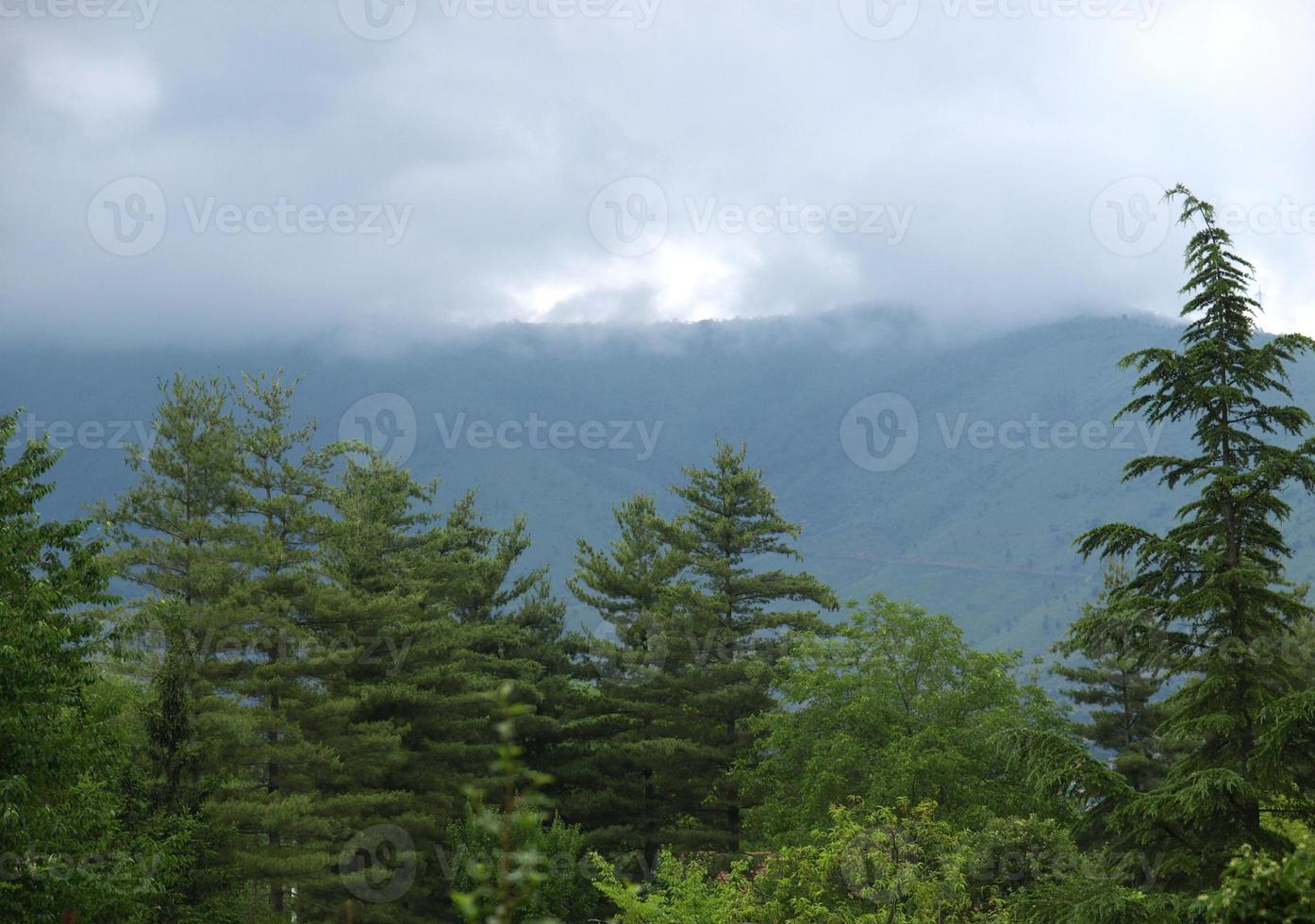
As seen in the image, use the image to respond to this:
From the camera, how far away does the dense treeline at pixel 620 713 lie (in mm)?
14742

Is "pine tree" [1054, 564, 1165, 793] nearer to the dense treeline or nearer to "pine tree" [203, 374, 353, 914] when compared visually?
the dense treeline

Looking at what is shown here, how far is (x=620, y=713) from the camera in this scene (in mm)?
43844

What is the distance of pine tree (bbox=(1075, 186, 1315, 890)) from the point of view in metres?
14.3

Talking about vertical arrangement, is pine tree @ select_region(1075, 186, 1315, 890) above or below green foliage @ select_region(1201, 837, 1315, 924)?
above

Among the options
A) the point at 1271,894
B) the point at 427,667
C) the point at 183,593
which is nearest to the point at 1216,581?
the point at 1271,894

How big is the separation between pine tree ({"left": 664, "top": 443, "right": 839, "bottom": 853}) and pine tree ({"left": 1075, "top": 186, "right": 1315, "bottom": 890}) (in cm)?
2503

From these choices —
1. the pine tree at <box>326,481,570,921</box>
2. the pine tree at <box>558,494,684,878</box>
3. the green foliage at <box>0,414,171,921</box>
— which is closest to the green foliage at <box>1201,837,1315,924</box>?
the green foliage at <box>0,414,171,921</box>

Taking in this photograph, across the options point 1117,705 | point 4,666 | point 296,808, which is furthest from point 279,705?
point 1117,705

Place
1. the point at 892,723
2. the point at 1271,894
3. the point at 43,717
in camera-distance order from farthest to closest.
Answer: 1. the point at 892,723
2. the point at 43,717
3. the point at 1271,894

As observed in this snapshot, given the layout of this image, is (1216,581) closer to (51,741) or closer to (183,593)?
(51,741)

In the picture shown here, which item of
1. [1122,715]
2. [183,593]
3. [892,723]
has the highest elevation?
[183,593]

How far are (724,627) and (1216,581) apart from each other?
1148 inches

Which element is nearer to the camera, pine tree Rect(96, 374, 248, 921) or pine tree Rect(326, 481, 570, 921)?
pine tree Rect(96, 374, 248, 921)

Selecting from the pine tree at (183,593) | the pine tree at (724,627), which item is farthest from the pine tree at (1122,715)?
the pine tree at (183,593)
